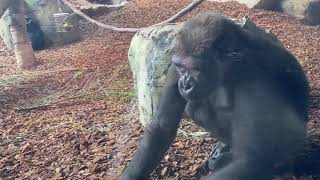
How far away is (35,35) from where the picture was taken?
6.28 metres

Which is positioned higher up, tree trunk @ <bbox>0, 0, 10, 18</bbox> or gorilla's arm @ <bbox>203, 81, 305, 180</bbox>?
gorilla's arm @ <bbox>203, 81, 305, 180</bbox>

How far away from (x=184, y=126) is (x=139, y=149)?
0.73 metres

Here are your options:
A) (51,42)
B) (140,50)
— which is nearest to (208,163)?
(140,50)

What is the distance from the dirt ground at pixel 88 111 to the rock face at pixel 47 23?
358mm

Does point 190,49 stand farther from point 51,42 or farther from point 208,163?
point 51,42

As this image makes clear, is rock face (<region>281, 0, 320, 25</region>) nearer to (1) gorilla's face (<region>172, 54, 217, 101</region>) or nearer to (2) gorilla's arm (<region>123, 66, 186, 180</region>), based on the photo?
(2) gorilla's arm (<region>123, 66, 186, 180</region>)

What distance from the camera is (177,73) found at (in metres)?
2.29

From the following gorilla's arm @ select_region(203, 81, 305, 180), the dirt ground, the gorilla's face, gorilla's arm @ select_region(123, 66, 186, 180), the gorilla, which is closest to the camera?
gorilla's arm @ select_region(203, 81, 305, 180)


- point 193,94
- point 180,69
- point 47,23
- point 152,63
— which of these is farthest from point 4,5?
point 193,94

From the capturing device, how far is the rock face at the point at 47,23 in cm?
637

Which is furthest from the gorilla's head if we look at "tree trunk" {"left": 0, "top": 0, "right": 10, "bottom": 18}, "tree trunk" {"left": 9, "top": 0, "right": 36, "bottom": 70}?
"tree trunk" {"left": 0, "top": 0, "right": 10, "bottom": 18}

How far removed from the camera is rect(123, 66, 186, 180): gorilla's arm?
2.32m

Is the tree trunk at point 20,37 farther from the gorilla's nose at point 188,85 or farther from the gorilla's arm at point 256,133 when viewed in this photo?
the gorilla's arm at point 256,133

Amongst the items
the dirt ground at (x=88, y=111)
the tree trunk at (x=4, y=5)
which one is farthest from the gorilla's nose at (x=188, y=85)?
the tree trunk at (x=4, y=5)
